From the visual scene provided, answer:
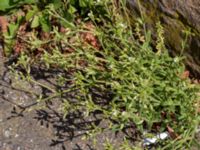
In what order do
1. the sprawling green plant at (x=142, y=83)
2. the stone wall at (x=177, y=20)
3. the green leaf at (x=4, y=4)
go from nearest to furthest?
the sprawling green plant at (x=142, y=83) < the stone wall at (x=177, y=20) < the green leaf at (x=4, y=4)

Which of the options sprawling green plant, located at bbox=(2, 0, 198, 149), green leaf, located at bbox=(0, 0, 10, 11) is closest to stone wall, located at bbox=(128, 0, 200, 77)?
sprawling green plant, located at bbox=(2, 0, 198, 149)

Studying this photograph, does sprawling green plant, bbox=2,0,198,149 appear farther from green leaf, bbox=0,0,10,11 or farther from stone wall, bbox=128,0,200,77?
green leaf, bbox=0,0,10,11

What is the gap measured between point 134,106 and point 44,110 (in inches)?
25.2

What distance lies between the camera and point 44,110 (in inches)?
125

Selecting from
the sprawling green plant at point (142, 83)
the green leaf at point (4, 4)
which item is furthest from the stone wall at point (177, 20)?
the green leaf at point (4, 4)

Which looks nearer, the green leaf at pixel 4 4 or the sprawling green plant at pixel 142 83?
the sprawling green plant at pixel 142 83

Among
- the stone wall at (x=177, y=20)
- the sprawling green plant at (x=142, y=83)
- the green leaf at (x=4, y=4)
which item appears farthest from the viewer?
the green leaf at (x=4, y=4)

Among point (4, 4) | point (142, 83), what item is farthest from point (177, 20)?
point (4, 4)

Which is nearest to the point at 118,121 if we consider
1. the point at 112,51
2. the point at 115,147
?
the point at 115,147

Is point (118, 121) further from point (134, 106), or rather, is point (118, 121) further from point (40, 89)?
point (40, 89)

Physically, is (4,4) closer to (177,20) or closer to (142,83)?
(177,20)

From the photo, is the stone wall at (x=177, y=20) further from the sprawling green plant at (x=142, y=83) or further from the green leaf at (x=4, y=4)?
the green leaf at (x=4, y=4)

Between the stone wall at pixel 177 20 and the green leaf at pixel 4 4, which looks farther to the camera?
the green leaf at pixel 4 4

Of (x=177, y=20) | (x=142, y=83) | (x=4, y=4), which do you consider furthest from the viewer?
(x=4, y=4)
